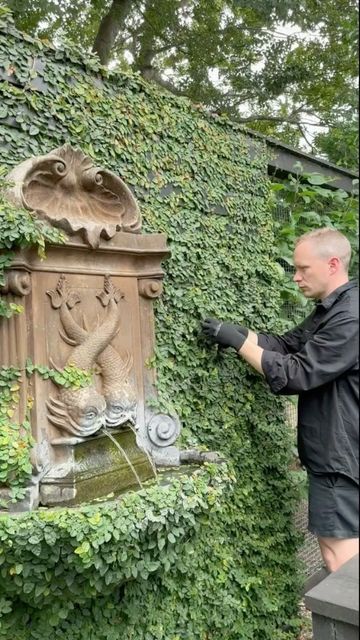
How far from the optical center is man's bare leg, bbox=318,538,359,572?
2.35 m

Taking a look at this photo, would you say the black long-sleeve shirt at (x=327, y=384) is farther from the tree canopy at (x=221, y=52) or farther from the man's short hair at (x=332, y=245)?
the tree canopy at (x=221, y=52)

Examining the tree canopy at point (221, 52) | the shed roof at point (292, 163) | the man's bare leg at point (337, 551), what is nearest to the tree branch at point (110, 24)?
the tree canopy at point (221, 52)

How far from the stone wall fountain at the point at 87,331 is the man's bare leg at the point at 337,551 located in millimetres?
809

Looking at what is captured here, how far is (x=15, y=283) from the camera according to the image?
2.29 m

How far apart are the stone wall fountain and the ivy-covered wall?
19 cm

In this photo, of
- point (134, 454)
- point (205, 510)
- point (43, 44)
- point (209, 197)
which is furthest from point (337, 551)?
point (43, 44)

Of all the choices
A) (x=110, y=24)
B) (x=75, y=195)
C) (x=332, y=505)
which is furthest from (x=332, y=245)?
(x=110, y=24)

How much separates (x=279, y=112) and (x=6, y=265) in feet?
25.5

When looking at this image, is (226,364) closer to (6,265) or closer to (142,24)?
(6,265)

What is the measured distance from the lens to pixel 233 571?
3.25 m

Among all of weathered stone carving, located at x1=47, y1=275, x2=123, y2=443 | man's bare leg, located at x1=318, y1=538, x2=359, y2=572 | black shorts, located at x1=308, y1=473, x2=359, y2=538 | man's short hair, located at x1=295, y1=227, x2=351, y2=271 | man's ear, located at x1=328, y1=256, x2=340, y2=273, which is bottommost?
man's bare leg, located at x1=318, y1=538, x2=359, y2=572

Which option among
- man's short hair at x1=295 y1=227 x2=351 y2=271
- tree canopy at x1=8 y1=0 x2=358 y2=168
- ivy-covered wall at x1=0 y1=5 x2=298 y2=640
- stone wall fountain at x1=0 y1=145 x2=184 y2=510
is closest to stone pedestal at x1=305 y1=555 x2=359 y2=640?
ivy-covered wall at x1=0 y1=5 x2=298 y2=640

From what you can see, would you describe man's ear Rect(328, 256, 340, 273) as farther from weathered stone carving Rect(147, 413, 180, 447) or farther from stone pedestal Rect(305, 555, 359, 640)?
weathered stone carving Rect(147, 413, 180, 447)

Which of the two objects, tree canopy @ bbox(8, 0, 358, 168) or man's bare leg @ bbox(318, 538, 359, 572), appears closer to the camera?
man's bare leg @ bbox(318, 538, 359, 572)
